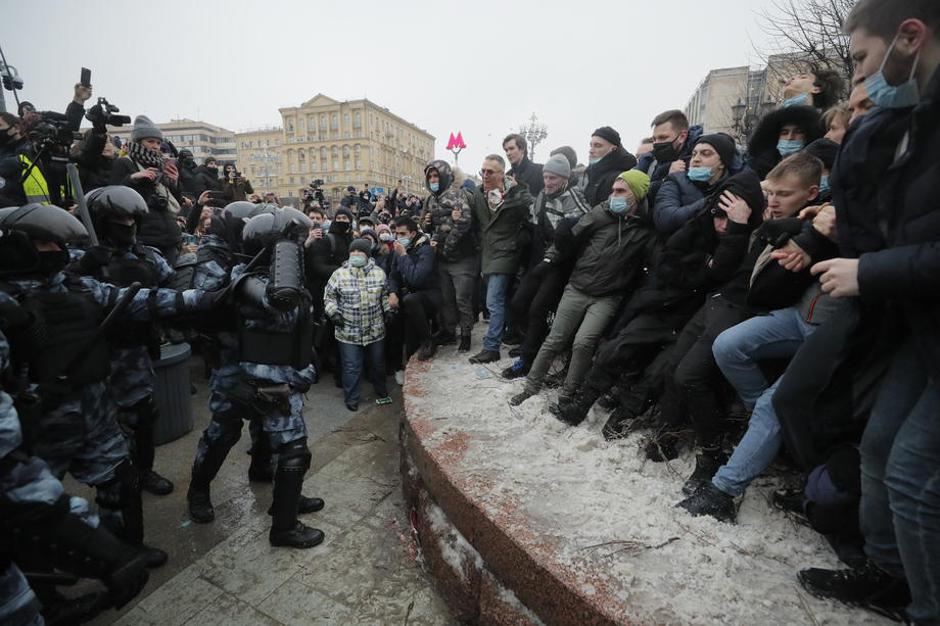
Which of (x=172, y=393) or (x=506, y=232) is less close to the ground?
(x=506, y=232)

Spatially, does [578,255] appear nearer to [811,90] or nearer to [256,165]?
[811,90]

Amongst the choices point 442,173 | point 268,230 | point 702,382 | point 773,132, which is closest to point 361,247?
point 442,173

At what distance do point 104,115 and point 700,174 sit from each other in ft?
15.5

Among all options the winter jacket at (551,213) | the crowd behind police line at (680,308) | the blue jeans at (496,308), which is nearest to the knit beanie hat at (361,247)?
the crowd behind police line at (680,308)

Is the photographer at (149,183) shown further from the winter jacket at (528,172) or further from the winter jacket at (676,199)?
the winter jacket at (676,199)

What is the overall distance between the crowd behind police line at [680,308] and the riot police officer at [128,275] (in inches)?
0.7

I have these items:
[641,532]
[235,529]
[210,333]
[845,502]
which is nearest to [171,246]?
[210,333]

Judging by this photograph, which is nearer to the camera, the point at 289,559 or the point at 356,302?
the point at 289,559

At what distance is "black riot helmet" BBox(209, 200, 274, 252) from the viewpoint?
9.79 ft

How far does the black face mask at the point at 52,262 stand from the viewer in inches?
79.4

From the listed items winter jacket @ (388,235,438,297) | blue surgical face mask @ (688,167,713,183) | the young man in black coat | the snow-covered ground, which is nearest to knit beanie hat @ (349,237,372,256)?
winter jacket @ (388,235,438,297)

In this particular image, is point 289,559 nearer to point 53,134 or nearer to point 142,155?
point 53,134

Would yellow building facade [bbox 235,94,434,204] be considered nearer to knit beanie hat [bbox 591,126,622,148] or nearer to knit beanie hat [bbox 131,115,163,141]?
knit beanie hat [bbox 131,115,163,141]

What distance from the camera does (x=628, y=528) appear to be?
1925 mm
